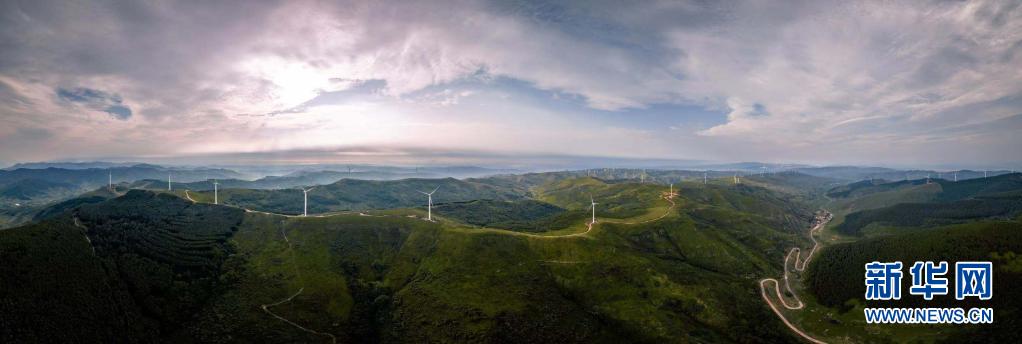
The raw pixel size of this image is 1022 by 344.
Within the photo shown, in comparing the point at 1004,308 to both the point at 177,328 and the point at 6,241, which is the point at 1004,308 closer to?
the point at 177,328

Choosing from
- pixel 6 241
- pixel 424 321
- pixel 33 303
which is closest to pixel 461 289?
pixel 424 321

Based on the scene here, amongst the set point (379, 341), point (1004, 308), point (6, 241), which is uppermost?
point (6, 241)

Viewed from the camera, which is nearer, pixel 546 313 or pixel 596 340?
pixel 596 340

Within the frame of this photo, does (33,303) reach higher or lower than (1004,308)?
higher

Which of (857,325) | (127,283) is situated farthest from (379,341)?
(857,325)

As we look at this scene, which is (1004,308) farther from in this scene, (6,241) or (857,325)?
(6,241)

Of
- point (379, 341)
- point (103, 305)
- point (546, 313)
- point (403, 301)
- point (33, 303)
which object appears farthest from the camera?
point (403, 301)

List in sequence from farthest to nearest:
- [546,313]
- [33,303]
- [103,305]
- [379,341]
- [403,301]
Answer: [403,301], [546,313], [379,341], [103,305], [33,303]

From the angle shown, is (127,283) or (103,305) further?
(127,283)

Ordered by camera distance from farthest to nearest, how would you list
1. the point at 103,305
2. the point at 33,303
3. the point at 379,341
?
1. the point at 379,341
2. the point at 103,305
3. the point at 33,303
